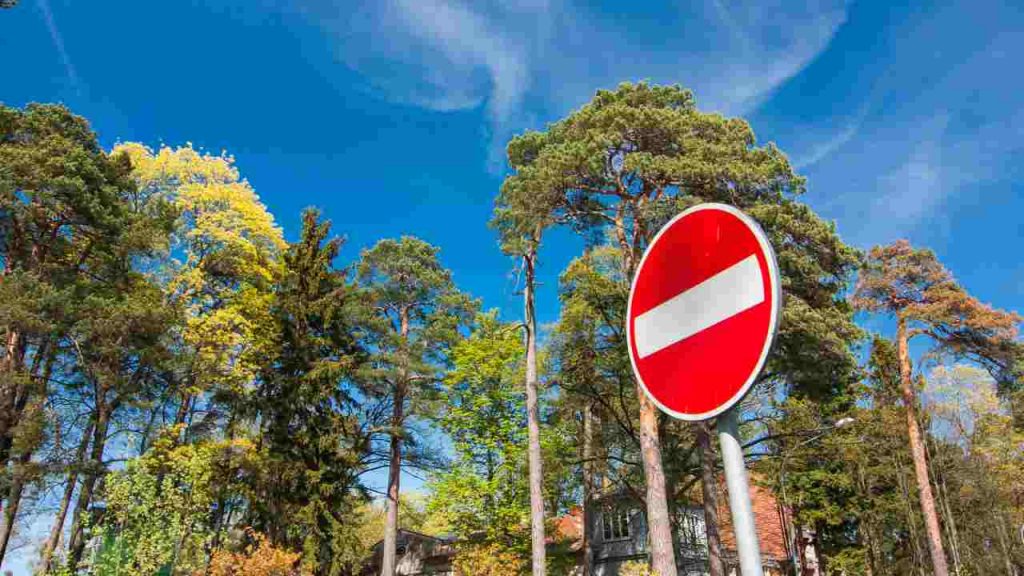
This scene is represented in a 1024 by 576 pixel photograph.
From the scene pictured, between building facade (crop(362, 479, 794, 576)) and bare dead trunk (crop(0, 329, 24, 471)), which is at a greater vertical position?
bare dead trunk (crop(0, 329, 24, 471))

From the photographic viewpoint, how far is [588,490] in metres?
26.2

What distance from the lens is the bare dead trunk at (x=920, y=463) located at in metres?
19.4

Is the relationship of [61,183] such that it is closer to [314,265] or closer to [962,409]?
[314,265]

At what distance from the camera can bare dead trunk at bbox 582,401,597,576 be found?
2463 centimetres

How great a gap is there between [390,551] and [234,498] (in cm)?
653

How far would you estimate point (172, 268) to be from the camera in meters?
23.6

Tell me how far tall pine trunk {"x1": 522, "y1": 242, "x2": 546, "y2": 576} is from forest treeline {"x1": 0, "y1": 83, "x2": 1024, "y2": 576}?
3.3 inches

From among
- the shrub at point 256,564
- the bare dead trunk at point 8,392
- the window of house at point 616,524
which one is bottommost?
the shrub at point 256,564

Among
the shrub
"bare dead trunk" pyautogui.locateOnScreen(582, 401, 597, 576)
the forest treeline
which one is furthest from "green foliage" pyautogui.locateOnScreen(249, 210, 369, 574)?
"bare dead trunk" pyautogui.locateOnScreen(582, 401, 597, 576)

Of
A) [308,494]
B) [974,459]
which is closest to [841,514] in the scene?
[974,459]

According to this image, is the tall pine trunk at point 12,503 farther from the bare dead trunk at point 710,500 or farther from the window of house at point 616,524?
the window of house at point 616,524

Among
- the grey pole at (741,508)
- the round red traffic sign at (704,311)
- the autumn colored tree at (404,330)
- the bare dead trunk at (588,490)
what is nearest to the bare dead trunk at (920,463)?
the bare dead trunk at (588,490)

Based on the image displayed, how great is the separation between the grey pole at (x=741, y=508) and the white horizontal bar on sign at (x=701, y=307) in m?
0.31

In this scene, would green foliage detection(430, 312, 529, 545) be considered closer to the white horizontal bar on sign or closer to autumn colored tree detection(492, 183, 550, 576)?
autumn colored tree detection(492, 183, 550, 576)
